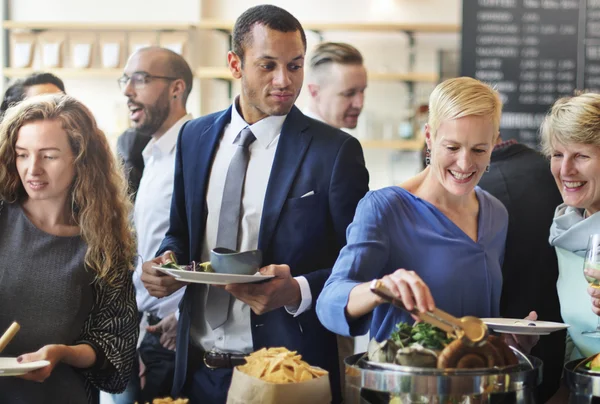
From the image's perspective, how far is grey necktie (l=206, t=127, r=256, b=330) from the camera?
221cm

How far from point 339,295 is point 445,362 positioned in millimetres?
300

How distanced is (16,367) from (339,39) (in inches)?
195

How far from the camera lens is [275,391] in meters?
1.56

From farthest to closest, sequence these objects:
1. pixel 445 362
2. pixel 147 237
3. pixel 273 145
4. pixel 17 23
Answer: pixel 17 23, pixel 147 237, pixel 273 145, pixel 445 362

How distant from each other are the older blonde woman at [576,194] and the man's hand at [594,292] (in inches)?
5.8

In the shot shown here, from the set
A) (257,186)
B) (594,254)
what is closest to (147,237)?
(257,186)

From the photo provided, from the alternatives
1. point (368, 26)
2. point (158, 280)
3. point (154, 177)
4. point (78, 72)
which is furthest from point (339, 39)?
point (158, 280)

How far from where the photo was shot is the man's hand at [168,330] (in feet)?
8.93

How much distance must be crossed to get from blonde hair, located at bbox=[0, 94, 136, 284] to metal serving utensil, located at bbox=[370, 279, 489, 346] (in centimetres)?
85

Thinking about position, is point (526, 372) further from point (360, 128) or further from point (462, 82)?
point (360, 128)

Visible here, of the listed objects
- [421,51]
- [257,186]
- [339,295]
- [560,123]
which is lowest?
[339,295]

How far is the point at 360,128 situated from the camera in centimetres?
621

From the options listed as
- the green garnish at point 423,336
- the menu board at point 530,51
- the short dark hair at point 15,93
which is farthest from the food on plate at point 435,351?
the menu board at point 530,51

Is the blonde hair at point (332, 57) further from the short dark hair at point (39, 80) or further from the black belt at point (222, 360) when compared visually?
the black belt at point (222, 360)
